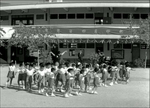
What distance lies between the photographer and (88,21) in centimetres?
2389

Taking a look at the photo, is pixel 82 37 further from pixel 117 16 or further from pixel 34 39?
pixel 34 39

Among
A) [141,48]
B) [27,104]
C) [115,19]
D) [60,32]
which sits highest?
[115,19]

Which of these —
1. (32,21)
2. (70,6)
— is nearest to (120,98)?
(70,6)

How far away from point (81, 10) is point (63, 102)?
17123 mm

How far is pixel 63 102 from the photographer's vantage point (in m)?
7.86

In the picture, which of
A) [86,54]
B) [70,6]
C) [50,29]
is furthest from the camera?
[86,54]

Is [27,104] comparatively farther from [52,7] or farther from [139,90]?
[52,7]

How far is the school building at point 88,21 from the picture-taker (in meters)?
21.4

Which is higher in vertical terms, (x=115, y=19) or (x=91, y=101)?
(x=115, y=19)

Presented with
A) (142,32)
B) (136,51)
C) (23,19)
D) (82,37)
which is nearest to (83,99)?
(142,32)

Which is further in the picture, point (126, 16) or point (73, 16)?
point (73, 16)

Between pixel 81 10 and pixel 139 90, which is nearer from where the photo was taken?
pixel 139 90

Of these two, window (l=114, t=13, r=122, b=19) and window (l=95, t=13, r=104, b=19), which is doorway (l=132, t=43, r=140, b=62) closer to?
window (l=114, t=13, r=122, b=19)

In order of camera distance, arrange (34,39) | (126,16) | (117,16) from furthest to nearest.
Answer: (117,16)
(126,16)
(34,39)
